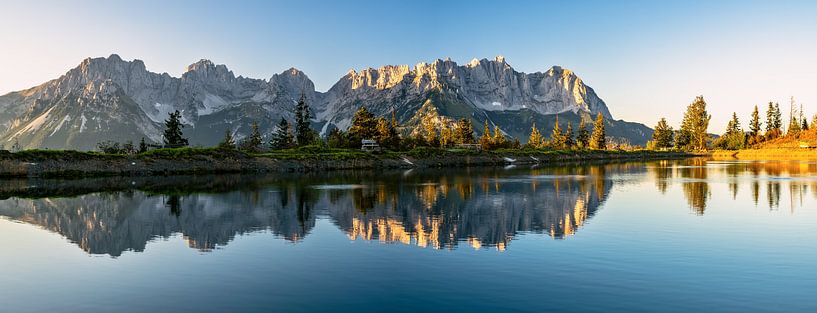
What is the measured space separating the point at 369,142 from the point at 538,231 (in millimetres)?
118725

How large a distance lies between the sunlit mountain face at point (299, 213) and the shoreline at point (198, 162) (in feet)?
86.0

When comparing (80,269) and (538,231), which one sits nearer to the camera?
Result: (80,269)

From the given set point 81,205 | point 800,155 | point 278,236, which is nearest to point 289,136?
point 81,205

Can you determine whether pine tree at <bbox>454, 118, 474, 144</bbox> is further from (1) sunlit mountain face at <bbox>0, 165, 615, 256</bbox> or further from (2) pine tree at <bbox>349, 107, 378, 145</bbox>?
(1) sunlit mountain face at <bbox>0, 165, 615, 256</bbox>

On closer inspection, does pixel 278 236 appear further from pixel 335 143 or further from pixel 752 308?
pixel 335 143

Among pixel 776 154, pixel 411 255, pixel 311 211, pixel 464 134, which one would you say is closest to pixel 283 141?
pixel 464 134

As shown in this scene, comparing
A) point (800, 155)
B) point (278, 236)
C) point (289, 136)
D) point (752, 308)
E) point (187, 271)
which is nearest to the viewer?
point (752, 308)

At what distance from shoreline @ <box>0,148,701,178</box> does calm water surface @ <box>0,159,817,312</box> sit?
41.1 meters

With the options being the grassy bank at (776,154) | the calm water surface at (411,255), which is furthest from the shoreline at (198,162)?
the grassy bank at (776,154)

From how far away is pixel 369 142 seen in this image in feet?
481

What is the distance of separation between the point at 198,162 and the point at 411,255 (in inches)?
3278

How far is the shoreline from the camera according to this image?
267 feet

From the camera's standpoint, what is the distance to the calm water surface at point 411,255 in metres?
16.4

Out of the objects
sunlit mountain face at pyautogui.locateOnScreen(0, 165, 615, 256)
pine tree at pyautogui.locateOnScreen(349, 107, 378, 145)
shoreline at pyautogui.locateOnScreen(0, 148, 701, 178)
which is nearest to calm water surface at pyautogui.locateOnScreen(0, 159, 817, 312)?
sunlit mountain face at pyautogui.locateOnScreen(0, 165, 615, 256)
